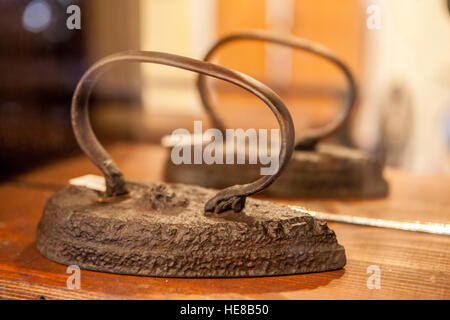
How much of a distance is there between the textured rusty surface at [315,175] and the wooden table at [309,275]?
3cm

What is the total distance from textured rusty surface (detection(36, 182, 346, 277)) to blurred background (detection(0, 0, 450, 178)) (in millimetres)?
420

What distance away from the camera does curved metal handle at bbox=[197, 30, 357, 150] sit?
0.83 m

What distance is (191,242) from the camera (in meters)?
0.52

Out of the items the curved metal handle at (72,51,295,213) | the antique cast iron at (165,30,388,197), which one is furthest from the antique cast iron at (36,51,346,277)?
the antique cast iron at (165,30,388,197)

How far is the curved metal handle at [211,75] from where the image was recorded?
1.65ft

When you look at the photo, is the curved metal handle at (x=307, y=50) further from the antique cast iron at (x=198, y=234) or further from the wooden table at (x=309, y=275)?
the antique cast iron at (x=198, y=234)

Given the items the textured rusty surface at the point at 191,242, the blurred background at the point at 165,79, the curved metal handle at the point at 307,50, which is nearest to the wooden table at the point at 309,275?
the textured rusty surface at the point at 191,242

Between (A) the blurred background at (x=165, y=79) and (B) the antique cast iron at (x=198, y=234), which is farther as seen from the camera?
(A) the blurred background at (x=165, y=79)

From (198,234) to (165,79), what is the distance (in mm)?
891

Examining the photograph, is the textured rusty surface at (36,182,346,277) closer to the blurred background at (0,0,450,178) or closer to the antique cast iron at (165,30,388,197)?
the antique cast iron at (165,30,388,197)

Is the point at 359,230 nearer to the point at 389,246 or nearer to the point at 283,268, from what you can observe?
the point at 389,246

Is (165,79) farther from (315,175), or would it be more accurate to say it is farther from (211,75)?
(211,75)

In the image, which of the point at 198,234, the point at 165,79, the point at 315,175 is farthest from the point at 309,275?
the point at 165,79
